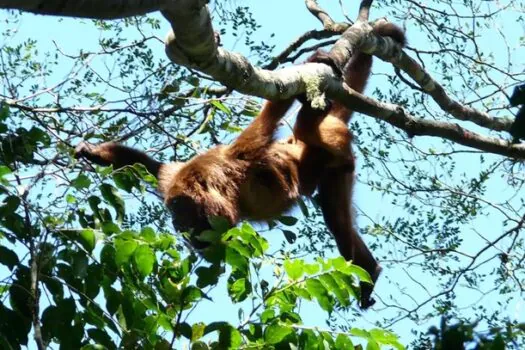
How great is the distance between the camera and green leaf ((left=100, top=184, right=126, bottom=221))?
4996mm

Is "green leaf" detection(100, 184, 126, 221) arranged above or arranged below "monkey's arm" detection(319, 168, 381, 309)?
below

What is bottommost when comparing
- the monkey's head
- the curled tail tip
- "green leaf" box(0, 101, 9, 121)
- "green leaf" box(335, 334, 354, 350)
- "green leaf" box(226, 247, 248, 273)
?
"green leaf" box(335, 334, 354, 350)

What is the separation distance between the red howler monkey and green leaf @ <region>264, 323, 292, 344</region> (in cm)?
261

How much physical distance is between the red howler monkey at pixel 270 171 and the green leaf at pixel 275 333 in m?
2.61

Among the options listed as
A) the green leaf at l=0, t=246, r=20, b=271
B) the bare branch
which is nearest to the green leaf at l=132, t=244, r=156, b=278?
the green leaf at l=0, t=246, r=20, b=271

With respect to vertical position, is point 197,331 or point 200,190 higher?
point 200,190

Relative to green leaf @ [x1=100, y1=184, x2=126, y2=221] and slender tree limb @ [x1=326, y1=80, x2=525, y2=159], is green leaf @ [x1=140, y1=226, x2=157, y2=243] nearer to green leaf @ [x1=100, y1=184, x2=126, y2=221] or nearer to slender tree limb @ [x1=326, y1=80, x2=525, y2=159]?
green leaf @ [x1=100, y1=184, x2=126, y2=221]

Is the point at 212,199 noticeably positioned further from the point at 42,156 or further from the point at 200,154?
the point at 42,156

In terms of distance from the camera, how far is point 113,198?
16.5 feet

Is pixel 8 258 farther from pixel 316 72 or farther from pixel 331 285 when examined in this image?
pixel 316 72

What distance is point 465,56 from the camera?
8.93m

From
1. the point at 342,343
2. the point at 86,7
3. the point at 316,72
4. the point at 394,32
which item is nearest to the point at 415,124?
the point at 316,72

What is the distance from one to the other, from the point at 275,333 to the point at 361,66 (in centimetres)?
416

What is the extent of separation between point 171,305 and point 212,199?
2.78 meters
